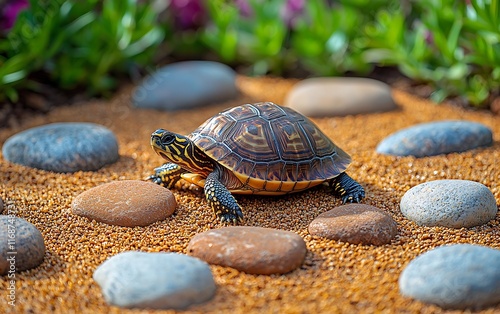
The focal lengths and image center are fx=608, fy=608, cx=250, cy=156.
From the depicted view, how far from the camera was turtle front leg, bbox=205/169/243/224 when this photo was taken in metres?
3.29

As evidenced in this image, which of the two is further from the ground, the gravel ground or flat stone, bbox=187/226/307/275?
flat stone, bbox=187/226/307/275

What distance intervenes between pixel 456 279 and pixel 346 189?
1.15 metres

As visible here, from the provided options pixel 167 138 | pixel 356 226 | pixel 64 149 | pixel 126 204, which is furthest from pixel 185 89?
pixel 356 226

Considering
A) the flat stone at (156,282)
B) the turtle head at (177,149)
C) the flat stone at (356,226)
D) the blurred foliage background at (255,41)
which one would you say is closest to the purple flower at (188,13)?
the blurred foliage background at (255,41)

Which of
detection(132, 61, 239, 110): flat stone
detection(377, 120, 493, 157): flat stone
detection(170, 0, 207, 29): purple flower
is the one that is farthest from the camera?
detection(170, 0, 207, 29): purple flower

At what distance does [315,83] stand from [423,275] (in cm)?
362

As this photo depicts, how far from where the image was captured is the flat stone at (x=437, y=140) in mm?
4297

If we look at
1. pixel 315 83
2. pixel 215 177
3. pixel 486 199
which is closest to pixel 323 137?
pixel 215 177

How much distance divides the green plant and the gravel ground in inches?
25.1

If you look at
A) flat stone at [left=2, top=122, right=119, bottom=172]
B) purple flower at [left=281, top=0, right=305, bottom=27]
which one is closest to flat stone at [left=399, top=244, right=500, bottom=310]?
flat stone at [left=2, top=122, right=119, bottom=172]

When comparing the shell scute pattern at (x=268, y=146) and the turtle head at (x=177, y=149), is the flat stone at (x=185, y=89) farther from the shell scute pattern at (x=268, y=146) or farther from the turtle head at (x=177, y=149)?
the turtle head at (x=177, y=149)

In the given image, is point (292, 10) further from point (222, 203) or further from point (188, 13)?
point (222, 203)

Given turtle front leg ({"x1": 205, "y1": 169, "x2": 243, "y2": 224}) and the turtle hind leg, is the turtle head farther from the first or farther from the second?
the turtle hind leg

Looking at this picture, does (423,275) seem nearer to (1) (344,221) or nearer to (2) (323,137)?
(1) (344,221)
